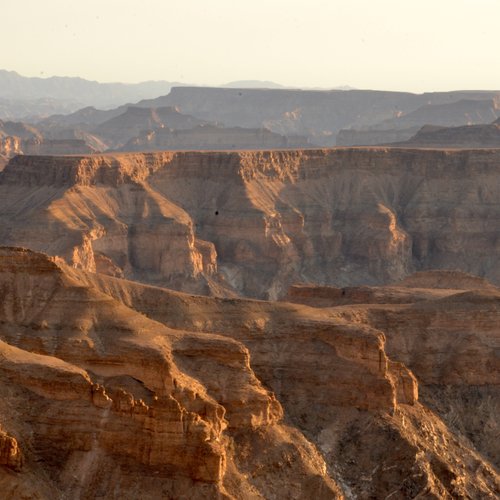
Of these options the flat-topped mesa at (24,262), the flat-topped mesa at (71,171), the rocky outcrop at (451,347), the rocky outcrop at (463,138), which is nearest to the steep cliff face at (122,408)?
the flat-topped mesa at (24,262)

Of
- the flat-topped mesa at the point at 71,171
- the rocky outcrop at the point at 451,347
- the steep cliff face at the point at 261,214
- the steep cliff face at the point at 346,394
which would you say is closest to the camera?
the steep cliff face at the point at 346,394

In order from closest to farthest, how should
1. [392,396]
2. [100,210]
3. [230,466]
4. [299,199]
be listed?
[230,466] → [392,396] → [100,210] → [299,199]

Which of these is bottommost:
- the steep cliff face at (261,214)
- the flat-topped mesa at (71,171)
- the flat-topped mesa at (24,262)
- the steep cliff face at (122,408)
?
the steep cliff face at (261,214)

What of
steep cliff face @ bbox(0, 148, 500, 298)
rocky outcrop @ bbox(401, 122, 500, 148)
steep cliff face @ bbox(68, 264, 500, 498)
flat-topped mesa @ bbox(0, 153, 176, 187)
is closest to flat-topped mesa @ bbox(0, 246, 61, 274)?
steep cliff face @ bbox(68, 264, 500, 498)

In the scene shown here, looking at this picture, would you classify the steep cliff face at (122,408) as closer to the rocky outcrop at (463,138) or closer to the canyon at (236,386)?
the canyon at (236,386)

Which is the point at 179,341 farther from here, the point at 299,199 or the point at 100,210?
the point at 299,199

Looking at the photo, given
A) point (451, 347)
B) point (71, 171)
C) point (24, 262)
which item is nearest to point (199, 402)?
point (24, 262)

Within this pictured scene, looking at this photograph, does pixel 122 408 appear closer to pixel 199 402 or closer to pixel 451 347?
pixel 199 402

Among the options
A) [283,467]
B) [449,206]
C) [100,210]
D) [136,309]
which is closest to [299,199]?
[449,206]
